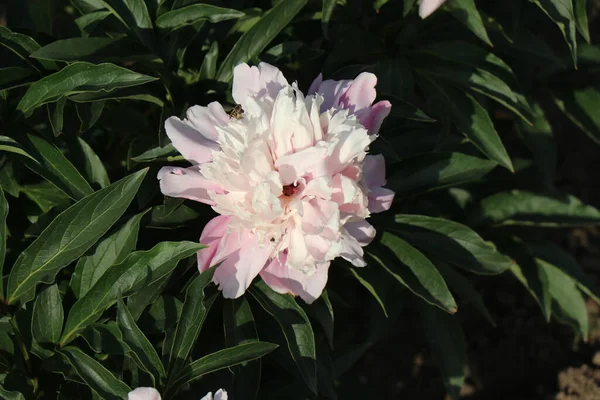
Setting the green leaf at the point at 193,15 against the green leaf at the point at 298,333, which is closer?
the green leaf at the point at 298,333

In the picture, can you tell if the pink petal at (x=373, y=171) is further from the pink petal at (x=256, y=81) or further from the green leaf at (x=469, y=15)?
the green leaf at (x=469, y=15)

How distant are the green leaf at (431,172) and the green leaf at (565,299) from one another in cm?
40

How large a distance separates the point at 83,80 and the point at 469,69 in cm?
77

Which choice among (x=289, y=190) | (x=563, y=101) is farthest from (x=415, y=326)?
(x=289, y=190)

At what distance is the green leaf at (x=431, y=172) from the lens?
1.50 meters

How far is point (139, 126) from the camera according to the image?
4.85ft

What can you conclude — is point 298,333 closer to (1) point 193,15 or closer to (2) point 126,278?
(2) point 126,278

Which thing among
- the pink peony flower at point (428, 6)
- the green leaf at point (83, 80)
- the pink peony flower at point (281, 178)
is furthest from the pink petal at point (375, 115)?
the green leaf at point (83, 80)

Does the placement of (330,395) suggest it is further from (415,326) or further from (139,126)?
(415,326)

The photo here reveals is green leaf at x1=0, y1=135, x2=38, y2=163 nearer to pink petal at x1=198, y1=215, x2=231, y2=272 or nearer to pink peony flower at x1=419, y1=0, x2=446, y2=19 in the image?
pink petal at x1=198, y1=215, x2=231, y2=272

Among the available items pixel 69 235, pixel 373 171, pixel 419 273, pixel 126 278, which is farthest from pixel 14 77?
pixel 419 273

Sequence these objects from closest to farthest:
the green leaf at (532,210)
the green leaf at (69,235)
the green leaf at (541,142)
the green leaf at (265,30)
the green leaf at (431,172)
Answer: the green leaf at (69,235), the green leaf at (265,30), the green leaf at (431,172), the green leaf at (532,210), the green leaf at (541,142)

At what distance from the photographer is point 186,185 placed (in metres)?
1.17

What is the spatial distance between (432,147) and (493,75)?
0.61 feet
